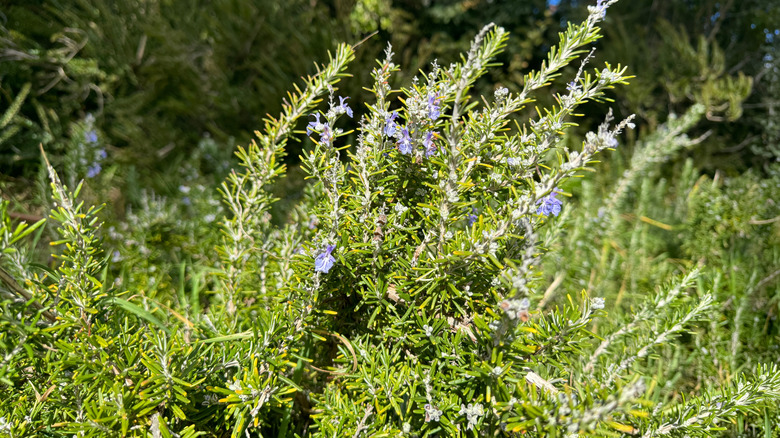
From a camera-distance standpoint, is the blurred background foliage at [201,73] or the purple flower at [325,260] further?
the blurred background foliage at [201,73]

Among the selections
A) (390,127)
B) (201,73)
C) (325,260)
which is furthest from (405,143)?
(201,73)

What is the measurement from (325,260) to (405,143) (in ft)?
1.05

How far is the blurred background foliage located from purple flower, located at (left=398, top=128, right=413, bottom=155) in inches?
68.5

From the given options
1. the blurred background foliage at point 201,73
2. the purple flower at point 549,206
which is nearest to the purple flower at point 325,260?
the purple flower at point 549,206

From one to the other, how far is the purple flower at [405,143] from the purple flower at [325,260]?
272 mm

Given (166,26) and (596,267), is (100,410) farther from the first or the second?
(166,26)

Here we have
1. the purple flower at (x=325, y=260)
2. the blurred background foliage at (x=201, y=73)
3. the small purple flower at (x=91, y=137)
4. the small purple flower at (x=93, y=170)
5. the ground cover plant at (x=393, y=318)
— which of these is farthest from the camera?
the blurred background foliage at (x=201, y=73)

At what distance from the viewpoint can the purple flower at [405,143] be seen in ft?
3.32

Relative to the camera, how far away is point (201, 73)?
11.6 ft

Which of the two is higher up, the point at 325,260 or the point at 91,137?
the point at 325,260

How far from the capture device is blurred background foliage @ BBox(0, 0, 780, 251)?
2.91m

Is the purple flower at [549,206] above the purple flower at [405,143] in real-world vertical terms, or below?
below

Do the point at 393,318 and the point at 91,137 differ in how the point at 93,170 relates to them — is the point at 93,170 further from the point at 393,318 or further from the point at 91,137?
the point at 393,318

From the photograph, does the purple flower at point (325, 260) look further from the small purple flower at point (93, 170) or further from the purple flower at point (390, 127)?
the small purple flower at point (93, 170)
